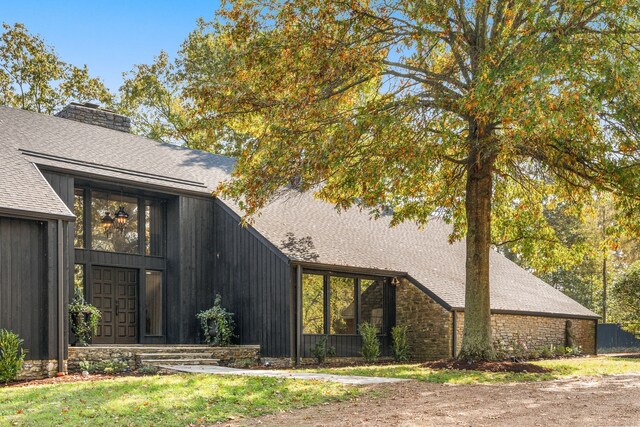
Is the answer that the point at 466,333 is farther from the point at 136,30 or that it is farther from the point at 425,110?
the point at 136,30

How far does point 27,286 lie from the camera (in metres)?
13.4

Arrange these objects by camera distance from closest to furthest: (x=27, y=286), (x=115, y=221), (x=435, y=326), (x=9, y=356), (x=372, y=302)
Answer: (x=9, y=356), (x=27, y=286), (x=115, y=221), (x=435, y=326), (x=372, y=302)

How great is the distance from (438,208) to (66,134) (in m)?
9.40

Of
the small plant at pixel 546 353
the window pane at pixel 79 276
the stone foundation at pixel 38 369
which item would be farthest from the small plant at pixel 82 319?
the small plant at pixel 546 353

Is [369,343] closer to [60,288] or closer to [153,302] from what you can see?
[153,302]

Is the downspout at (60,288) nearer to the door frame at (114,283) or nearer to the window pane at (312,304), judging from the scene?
the door frame at (114,283)

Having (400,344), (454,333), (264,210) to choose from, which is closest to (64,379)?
(264,210)

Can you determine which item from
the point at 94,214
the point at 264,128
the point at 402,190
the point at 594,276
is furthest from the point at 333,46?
the point at 594,276

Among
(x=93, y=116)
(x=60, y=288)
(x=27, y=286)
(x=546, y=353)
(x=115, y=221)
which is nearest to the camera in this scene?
(x=27, y=286)

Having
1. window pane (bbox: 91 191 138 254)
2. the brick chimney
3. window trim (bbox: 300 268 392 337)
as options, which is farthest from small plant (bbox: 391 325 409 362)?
the brick chimney

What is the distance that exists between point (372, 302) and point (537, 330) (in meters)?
6.19

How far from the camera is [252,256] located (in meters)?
17.1

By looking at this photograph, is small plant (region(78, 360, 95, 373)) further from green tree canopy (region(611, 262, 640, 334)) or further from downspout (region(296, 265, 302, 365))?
green tree canopy (region(611, 262, 640, 334))

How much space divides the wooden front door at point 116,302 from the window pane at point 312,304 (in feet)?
13.4
